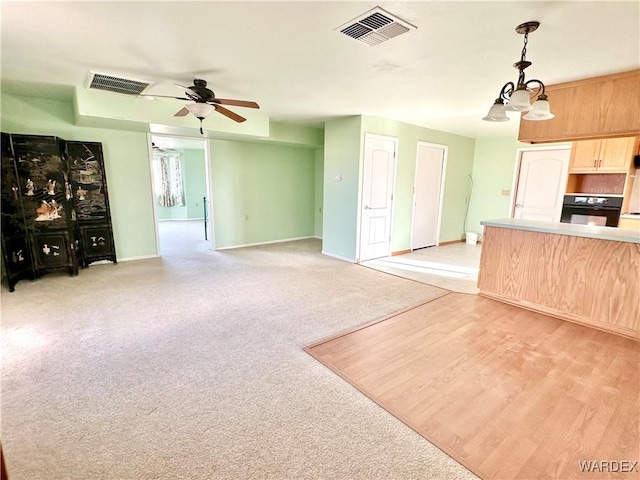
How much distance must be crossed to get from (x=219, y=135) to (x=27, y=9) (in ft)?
10.5

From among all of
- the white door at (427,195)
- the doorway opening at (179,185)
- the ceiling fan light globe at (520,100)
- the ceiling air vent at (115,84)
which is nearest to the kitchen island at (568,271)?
the ceiling fan light globe at (520,100)

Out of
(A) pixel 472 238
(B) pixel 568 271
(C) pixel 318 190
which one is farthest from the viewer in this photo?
(C) pixel 318 190

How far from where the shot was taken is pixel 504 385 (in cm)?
212

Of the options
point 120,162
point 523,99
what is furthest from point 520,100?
point 120,162

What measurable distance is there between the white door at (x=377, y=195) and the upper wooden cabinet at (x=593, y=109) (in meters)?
2.25

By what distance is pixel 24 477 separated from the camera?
143cm

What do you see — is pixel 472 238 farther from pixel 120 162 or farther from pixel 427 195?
pixel 120 162

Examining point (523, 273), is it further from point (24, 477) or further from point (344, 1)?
point (24, 477)

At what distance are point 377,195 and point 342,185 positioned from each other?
643 mm

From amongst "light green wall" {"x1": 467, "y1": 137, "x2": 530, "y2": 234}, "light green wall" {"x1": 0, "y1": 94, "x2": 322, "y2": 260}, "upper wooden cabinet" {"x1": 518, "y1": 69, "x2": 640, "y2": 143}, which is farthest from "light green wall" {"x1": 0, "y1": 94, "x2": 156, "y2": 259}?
"light green wall" {"x1": 467, "y1": 137, "x2": 530, "y2": 234}

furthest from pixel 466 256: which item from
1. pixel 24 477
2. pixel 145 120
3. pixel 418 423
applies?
pixel 24 477

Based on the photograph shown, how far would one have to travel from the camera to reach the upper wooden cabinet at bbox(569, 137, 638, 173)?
4.42 meters

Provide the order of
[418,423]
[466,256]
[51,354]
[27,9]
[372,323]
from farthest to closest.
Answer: [466,256], [372,323], [51,354], [27,9], [418,423]

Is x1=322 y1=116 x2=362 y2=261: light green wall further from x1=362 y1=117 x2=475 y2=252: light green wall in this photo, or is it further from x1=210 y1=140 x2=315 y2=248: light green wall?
x1=210 y1=140 x2=315 y2=248: light green wall
